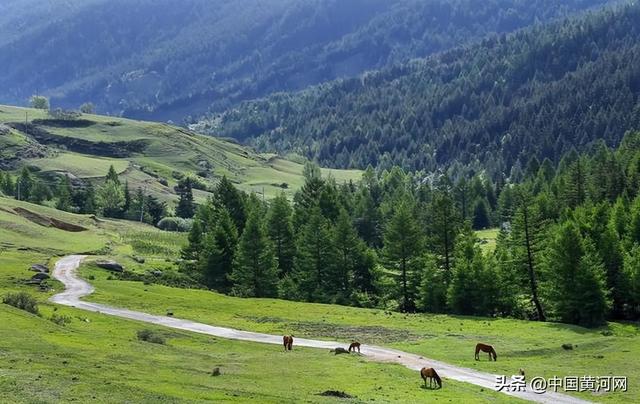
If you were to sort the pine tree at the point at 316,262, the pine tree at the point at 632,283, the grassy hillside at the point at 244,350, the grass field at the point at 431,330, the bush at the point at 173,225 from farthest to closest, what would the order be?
the bush at the point at 173,225
the pine tree at the point at 316,262
the pine tree at the point at 632,283
the grass field at the point at 431,330
the grassy hillside at the point at 244,350

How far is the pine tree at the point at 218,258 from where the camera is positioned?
386ft

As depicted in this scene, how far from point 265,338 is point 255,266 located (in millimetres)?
40302

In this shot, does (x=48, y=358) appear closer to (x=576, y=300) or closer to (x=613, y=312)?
(x=576, y=300)

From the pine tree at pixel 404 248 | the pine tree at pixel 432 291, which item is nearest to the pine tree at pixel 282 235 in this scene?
the pine tree at pixel 404 248

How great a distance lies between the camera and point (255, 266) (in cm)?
11131

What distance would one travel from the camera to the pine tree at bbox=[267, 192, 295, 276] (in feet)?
413

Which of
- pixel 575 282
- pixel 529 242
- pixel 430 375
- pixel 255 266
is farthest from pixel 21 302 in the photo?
pixel 529 242

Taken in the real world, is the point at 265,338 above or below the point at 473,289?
below

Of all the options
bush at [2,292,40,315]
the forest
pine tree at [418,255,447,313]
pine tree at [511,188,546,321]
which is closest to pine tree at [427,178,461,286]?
the forest

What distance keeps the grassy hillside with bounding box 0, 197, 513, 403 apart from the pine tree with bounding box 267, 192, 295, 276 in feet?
149

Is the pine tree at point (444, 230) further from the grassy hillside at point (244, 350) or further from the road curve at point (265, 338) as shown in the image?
the road curve at point (265, 338)

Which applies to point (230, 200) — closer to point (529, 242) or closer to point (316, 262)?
point (316, 262)

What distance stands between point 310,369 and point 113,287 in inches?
1823

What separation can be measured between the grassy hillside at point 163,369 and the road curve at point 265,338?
233cm
